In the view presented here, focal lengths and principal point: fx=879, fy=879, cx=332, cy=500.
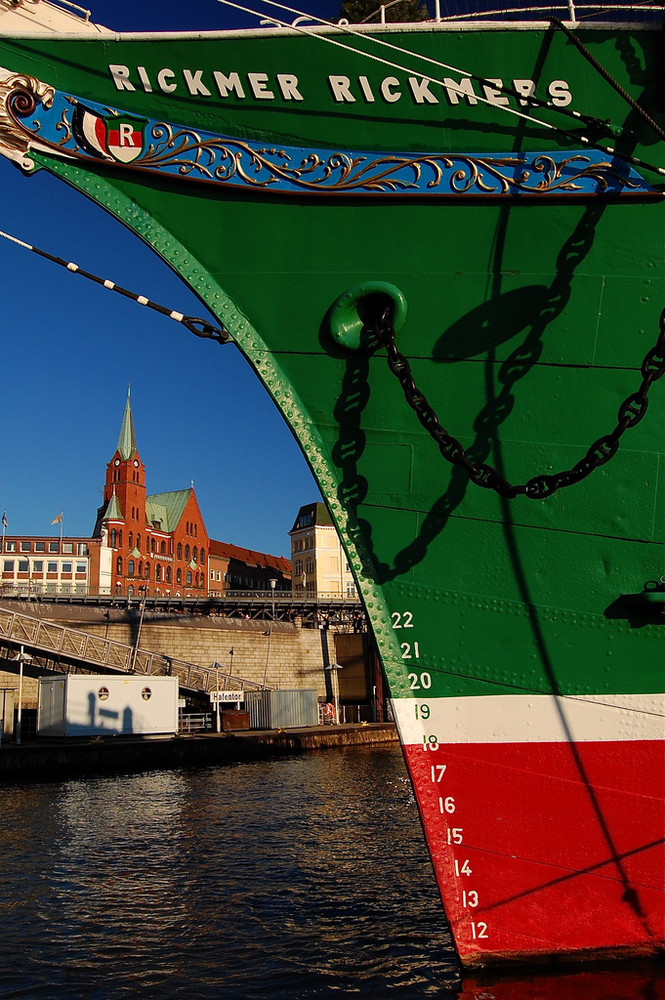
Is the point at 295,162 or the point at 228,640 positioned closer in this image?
the point at 295,162

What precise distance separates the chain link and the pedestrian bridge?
28152 millimetres

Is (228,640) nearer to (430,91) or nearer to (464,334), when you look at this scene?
(464,334)

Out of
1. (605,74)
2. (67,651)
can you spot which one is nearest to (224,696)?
(67,651)

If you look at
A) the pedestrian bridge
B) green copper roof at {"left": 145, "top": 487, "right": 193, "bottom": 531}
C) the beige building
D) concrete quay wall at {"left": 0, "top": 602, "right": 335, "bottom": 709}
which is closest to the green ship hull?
the pedestrian bridge

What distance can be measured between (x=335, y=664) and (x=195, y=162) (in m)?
44.6

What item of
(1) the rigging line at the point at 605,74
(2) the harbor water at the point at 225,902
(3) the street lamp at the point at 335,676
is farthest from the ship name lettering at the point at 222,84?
(3) the street lamp at the point at 335,676

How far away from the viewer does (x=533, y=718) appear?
5629 millimetres

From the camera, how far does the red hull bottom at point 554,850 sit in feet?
17.9

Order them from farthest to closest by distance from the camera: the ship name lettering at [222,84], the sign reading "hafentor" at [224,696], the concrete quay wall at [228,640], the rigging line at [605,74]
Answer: the concrete quay wall at [228,640]
the sign reading "hafentor" at [224,696]
the ship name lettering at [222,84]
the rigging line at [605,74]

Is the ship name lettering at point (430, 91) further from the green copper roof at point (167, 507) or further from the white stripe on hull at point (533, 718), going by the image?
the green copper roof at point (167, 507)

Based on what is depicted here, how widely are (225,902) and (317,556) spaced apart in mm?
76631

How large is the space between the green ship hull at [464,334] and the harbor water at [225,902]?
128 centimetres

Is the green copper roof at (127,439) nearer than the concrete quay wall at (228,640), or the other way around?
the concrete quay wall at (228,640)

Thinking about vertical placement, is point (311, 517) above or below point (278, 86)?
above
